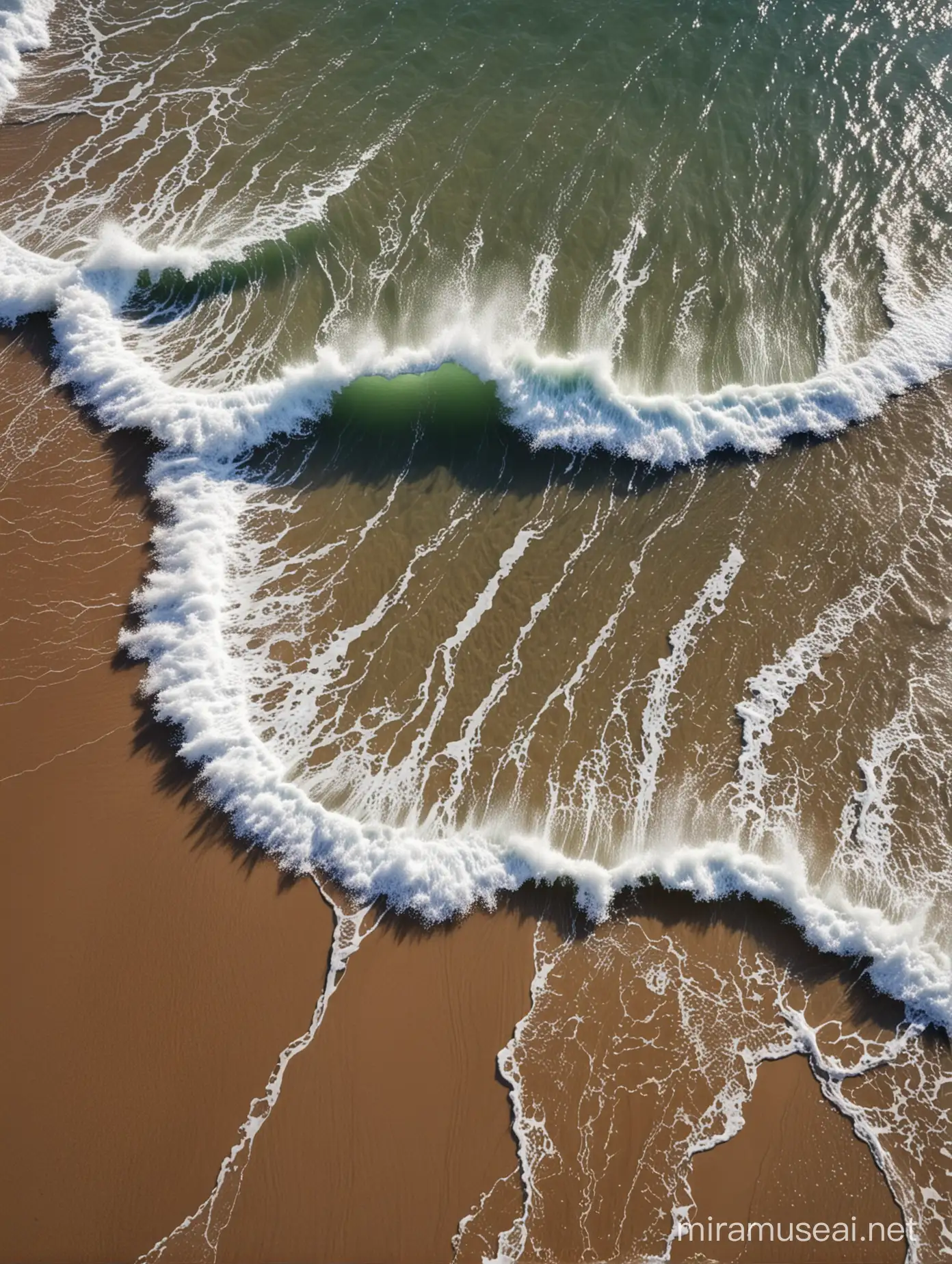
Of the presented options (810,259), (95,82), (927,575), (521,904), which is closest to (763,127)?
(810,259)

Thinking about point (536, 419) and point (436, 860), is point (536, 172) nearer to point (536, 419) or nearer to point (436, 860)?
point (536, 419)

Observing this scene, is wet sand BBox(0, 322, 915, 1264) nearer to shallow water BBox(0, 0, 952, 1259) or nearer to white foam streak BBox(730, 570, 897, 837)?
shallow water BBox(0, 0, 952, 1259)

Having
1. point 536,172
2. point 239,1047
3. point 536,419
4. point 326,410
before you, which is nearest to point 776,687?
point 536,419

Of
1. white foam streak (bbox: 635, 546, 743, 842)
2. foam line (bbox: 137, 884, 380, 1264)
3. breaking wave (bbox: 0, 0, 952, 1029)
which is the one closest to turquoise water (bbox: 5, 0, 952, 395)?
breaking wave (bbox: 0, 0, 952, 1029)

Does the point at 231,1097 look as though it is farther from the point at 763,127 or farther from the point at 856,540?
the point at 763,127

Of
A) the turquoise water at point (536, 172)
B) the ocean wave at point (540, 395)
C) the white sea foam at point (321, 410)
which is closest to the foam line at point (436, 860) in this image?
the white sea foam at point (321, 410)

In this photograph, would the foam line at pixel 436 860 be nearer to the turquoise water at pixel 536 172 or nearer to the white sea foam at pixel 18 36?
the turquoise water at pixel 536 172
